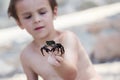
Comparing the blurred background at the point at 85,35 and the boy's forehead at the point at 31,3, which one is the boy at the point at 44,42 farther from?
the blurred background at the point at 85,35

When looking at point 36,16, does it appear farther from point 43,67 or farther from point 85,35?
point 85,35

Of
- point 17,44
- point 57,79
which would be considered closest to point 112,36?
point 17,44

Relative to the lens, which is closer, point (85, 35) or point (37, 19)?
point (37, 19)

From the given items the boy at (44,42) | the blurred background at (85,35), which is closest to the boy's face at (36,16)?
the boy at (44,42)

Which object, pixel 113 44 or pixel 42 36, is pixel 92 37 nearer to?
pixel 113 44

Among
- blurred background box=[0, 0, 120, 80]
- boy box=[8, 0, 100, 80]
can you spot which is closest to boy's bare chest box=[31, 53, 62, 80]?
boy box=[8, 0, 100, 80]

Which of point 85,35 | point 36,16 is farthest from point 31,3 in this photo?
point 85,35

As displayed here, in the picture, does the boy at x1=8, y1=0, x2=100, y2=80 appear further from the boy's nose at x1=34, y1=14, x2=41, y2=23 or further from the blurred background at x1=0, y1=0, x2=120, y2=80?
the blurred background at x1=0, y1=0, x2=120, y2=80
